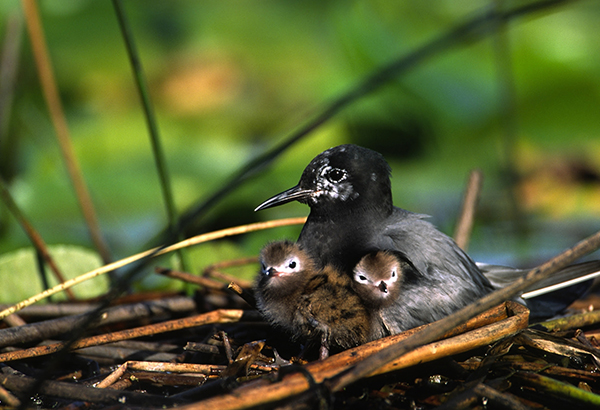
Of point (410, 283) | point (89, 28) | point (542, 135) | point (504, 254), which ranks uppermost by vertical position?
point (89, 28)

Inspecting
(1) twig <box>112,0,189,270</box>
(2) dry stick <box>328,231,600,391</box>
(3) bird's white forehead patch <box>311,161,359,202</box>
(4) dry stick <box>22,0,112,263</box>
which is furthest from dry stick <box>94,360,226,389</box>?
(4) dry stick <box>22,0,112,263</box>

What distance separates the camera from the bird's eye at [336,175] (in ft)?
8.16

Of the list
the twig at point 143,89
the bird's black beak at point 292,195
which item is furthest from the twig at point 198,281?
the bird's black beak at point 292,195

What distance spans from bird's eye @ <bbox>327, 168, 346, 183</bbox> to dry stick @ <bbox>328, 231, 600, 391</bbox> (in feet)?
3.56

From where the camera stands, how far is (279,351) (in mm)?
2104

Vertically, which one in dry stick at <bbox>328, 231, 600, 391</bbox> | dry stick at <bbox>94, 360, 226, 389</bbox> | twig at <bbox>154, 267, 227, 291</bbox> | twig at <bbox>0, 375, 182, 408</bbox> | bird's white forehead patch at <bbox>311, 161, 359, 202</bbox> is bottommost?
dry stick at <bbox>328, 231, 600, 391</bbox>

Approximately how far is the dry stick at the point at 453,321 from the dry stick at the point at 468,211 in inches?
63.9

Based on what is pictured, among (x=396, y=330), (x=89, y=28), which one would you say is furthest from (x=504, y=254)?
(x=89, y=28)

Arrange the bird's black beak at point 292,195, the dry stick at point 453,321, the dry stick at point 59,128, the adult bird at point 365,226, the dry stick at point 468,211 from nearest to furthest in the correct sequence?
1. the dry stick at point 453,321
2. the adult bird at point 365,226
3. the bird's black beak at point 292,195
4. the dry stick at point 59,128
5. the dry stick at point 468,211

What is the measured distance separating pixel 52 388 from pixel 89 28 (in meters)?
4.74

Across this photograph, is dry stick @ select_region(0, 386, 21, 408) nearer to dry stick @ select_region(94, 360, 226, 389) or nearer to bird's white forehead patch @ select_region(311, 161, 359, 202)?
dry stick @ select_region(94, 360, 226, 389)

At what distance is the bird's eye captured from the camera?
8.16 feet

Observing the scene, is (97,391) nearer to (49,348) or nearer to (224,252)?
(49,348)

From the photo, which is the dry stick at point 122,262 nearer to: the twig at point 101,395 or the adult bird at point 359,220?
the adult bird at point 359,220
